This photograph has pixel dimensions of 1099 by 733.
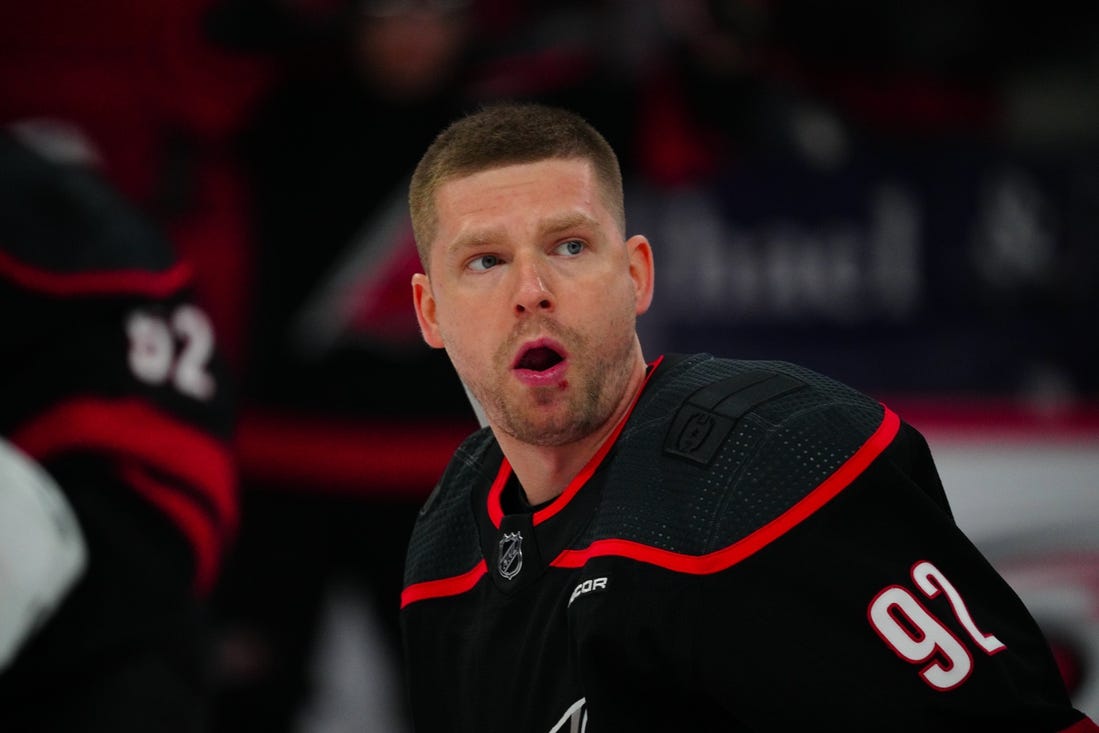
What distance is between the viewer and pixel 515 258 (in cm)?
161

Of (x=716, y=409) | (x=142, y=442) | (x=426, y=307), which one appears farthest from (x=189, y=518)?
(x=716, y=409)

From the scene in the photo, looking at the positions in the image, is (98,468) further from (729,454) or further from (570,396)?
(729,454)

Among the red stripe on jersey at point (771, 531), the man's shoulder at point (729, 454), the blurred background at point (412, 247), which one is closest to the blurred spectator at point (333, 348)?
the blurred background at point (412, 247)

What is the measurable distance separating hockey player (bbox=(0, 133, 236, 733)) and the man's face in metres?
0.56

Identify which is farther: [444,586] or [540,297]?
[444,586]

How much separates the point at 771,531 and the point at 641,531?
0.13 m

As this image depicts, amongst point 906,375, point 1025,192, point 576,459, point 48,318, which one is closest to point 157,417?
point 48,318

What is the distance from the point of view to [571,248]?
5.32 ft

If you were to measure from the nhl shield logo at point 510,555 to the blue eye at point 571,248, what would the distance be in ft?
1.01

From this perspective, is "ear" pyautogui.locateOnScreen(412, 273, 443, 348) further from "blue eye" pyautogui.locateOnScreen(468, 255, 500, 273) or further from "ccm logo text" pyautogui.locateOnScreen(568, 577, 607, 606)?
"ccm logo text" pyautogui.locateOnScreen(568, 577, 607, 606)

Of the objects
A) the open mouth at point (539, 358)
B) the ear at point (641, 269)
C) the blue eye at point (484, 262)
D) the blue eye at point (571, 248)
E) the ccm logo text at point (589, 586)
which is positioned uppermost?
the blue eye at point (571, 248)

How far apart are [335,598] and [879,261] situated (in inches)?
61.0

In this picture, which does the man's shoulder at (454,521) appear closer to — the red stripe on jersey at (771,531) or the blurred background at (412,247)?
the red stripe on jersey at (771,531)

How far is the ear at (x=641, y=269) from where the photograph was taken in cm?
172
